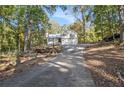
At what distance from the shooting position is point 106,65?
1326cm

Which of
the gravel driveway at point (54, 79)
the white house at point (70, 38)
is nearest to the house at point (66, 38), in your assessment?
the white house at point (70, 38)

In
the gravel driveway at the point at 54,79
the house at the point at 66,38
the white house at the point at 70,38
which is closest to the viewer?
the gravel driveway at the point at 54,79

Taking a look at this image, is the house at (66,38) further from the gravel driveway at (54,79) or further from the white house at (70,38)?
the gravel driveway at (54,79)

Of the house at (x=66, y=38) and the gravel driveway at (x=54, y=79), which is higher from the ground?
the house at (x=66, y=38)

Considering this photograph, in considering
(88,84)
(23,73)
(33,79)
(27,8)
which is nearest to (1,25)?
(27,8)

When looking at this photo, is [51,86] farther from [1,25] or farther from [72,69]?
[1,25]

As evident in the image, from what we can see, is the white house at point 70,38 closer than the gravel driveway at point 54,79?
No

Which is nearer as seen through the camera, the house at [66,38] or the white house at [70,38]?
the house at [66,38]

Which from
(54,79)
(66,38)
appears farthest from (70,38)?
(54,79)

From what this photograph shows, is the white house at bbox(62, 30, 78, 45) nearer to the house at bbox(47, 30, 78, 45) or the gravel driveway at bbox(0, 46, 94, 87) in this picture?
the house at bbox(47, 30, 78, 45)

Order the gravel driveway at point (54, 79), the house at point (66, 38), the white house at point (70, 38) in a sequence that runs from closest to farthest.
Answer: the gravel driveway at point (54, 79), the house at point (66, 38), the white house at point (70, 38)

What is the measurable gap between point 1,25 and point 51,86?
18136mm

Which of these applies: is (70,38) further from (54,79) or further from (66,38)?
(54,79)
